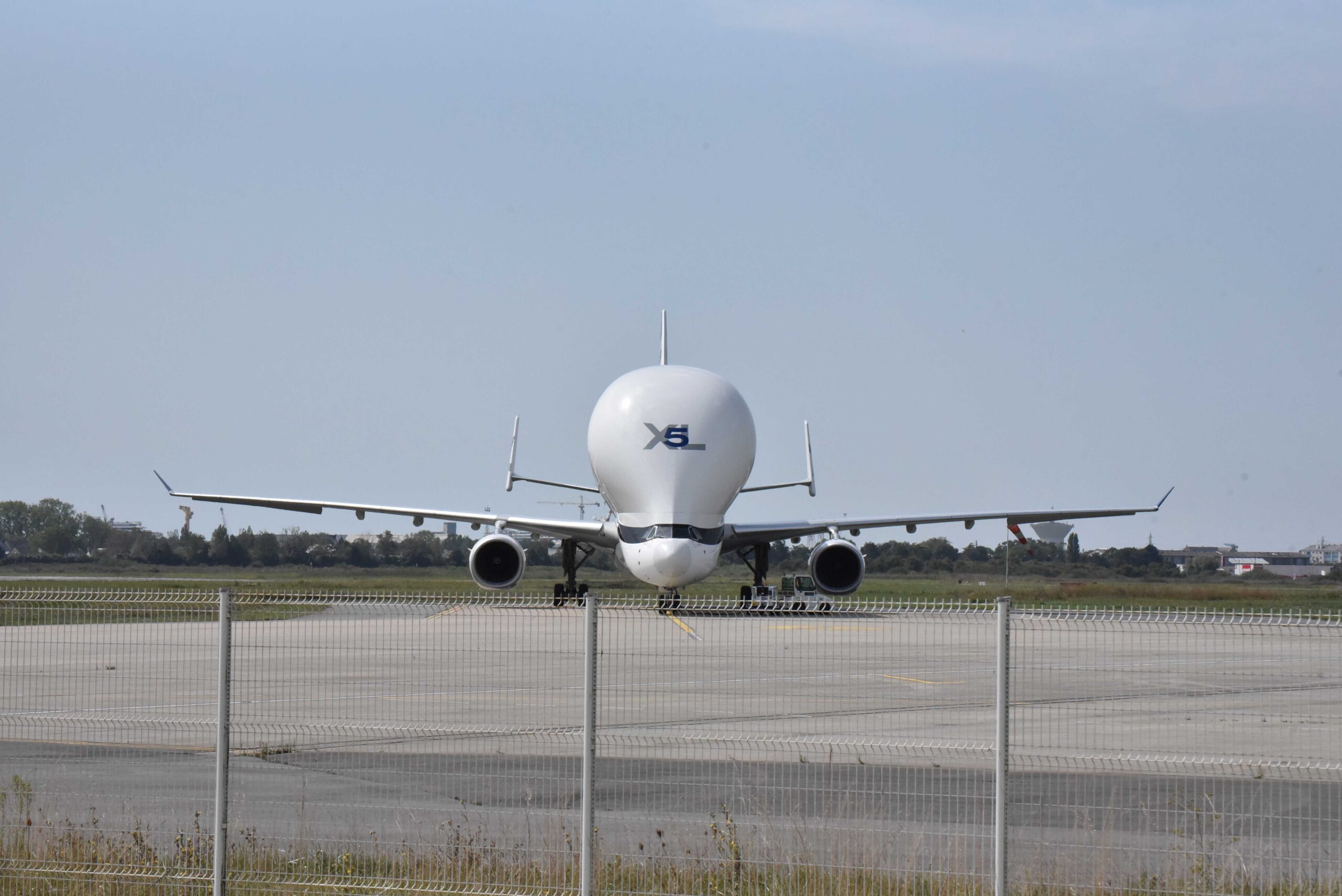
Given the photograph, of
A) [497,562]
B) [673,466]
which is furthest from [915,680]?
[497,562]

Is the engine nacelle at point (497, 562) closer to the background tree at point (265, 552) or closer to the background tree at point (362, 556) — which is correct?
the background tree at point (362, 556)

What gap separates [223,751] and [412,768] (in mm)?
3582

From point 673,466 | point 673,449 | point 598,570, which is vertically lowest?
point 598,570

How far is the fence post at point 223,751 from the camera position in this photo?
7613 mm

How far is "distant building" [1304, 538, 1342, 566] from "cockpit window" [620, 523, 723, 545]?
68452 mm

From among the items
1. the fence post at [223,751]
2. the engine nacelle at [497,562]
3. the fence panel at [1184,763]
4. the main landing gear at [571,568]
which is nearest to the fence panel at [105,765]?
the fence post at [223,751]

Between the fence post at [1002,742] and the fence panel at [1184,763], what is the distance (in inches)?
14.4

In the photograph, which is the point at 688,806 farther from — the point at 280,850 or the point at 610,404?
the point at 610,404

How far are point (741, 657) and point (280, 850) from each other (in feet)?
9.29

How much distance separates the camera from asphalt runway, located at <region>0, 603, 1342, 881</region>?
786 cm

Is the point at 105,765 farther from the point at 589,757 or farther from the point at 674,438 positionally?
the point at 674,438

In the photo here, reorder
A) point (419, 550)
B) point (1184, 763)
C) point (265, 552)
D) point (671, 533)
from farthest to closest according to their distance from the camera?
1. point (265, 552)
2. point (419, 550)
3. point (671, 533)
4. point (1184, 763)

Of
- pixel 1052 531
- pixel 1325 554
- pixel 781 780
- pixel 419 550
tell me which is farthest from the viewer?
pixel 1325 554

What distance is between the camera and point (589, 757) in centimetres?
714
